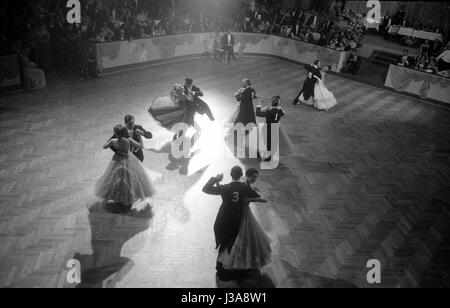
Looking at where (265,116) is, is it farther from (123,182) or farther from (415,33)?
(415,33)

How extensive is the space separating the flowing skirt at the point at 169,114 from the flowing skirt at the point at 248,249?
3615 mm

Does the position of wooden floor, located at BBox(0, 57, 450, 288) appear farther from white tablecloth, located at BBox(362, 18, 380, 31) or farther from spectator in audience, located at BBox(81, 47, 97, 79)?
white tablecloth, located at BBox(362, 18, 380, 31)

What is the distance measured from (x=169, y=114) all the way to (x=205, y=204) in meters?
2.32

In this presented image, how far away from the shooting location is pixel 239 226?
177 inches

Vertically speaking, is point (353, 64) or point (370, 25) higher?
point (370, 25)

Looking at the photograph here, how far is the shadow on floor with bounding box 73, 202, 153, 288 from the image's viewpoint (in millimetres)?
4688

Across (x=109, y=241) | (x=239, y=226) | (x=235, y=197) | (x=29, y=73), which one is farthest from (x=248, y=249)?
(x=29, y=73)

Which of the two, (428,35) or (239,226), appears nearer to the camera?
(239,226)

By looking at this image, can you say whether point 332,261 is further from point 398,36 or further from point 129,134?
point 398,36

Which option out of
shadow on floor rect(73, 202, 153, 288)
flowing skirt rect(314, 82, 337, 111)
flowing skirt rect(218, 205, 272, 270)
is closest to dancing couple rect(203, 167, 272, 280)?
flowing skirt rect(218, 205, 272, 270)

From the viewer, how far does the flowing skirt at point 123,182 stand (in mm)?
5432

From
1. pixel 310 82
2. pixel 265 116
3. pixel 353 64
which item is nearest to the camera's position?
pixel 265 116

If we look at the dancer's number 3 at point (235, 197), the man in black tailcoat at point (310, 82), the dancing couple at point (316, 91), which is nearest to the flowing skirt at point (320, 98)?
the dancing couple at point (316, 91)

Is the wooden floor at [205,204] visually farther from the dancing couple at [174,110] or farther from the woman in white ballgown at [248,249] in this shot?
the dancing couple at [174,110]
